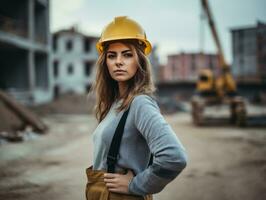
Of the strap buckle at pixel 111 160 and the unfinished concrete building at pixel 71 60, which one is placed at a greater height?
the unfinished concrete building at pixel 71 60

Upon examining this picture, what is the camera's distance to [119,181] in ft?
5.88

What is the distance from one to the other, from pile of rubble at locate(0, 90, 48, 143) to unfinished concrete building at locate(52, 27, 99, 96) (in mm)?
33201

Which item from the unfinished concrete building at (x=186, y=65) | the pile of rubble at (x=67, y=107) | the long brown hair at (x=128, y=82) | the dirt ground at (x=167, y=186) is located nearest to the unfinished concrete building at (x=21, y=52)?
the pile of rubble at (x=67, y=107)

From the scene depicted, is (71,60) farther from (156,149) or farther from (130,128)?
(156,149)

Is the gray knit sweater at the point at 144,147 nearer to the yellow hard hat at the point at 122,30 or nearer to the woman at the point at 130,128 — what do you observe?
the woman at the point at 130,128

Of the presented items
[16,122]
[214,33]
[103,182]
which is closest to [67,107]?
[214,33]

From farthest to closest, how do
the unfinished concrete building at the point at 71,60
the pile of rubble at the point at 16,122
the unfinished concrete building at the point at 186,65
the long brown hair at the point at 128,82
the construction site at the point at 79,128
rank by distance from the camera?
the unfinished concrete building at the point at 186,65, the unfinished concrete building at the point at 71,60, the pile of rubble at the point at 16,122, the construction site at the point at 79,128, the long brown hair at the point at 128,82

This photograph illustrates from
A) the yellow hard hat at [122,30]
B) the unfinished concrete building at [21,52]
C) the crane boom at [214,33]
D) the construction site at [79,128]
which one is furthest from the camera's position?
the unfinished concrete building at [21,52]

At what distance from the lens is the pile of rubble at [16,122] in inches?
426

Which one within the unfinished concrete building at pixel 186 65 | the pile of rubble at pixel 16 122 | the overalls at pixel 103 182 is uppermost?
the unfinished concrete building at pixel 186 65

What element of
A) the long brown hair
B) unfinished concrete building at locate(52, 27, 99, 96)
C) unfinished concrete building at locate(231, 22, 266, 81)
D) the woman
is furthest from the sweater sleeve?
unfinished concrete building at locate(52, 27, 99, 96)

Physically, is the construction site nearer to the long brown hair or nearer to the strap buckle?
the long brown hair

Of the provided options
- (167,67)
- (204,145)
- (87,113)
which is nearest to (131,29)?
(204,145)

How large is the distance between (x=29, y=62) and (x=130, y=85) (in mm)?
22739
